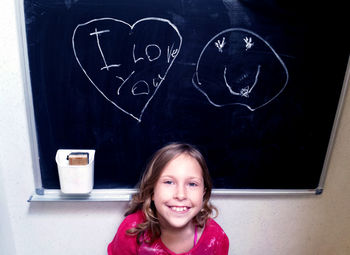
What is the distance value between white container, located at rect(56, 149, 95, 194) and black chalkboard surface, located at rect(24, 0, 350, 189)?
0.17 feet

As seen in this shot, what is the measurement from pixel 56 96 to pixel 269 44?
93cm

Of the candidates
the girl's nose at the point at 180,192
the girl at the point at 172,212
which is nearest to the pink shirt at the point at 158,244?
the girl at the point at 172,212

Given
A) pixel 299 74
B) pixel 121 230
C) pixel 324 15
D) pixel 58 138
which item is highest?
pixel 324 15

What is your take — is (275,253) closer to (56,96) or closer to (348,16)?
(348,16)

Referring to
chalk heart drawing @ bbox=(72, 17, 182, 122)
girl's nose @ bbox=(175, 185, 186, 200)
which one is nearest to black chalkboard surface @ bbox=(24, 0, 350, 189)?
chalk heart drawing @ bbox=(72, 17, 182, 122)

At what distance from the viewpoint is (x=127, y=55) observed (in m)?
1.04

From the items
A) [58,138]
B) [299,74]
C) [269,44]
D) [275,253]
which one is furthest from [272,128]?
[58,138]

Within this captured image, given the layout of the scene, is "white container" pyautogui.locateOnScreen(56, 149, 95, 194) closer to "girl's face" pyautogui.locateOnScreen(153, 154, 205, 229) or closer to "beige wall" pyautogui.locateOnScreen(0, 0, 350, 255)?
"beige wall" pyautogui.locateOnScreen(0, 0, 350, 255)

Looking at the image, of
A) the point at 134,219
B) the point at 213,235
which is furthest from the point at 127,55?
the point at 213,235

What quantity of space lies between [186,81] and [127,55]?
10.6 inches

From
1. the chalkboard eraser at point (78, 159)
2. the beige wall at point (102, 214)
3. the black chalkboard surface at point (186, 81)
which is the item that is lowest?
the beige wall at point (102, 214)

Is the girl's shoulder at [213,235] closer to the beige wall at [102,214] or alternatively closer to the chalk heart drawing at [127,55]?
the beige wall at [102,214]

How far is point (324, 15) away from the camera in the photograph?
1.06m

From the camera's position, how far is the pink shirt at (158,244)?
1.07 meters
